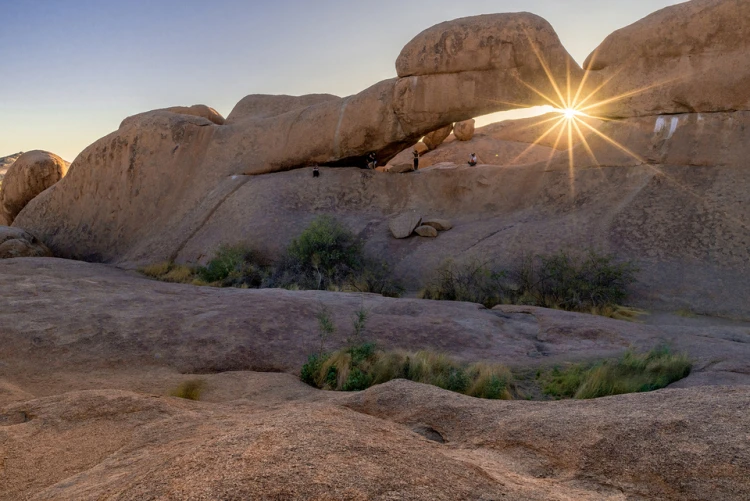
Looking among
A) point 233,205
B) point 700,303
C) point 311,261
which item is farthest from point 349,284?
point 700,303

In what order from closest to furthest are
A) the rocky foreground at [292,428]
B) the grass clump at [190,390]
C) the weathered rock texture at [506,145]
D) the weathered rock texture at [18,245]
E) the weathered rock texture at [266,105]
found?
the rocky foreground at [292,428] → the grass clump at [190,390] → the weathered rock texture at [18,245] → the weathered rock texture at [266,105] → the weathered rock texture at [506,145]

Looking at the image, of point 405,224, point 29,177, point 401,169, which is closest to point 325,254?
point 405,224

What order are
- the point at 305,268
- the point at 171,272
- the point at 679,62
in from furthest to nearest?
1. the point at 171,272
2. the point at 305,268
3. the point at 679,62

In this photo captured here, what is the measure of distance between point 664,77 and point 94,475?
1341 centimetres

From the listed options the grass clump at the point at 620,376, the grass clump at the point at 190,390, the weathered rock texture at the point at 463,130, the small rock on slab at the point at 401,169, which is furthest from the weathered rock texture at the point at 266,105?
the grass clump at the point at 190,390

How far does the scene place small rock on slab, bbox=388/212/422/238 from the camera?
572 inches

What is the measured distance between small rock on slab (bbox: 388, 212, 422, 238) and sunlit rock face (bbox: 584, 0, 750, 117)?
16.5ft

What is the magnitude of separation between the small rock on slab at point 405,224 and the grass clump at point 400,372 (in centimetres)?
846

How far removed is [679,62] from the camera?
12.2m

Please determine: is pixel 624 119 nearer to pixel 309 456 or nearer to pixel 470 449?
pixel 470 449

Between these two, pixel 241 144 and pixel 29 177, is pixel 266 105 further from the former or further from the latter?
pixel 29 177

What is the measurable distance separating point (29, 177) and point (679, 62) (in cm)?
2195

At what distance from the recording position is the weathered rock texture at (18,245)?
630 inches

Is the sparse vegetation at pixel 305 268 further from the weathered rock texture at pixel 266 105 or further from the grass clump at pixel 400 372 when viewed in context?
the weathered rock texture at pixel 266 105
